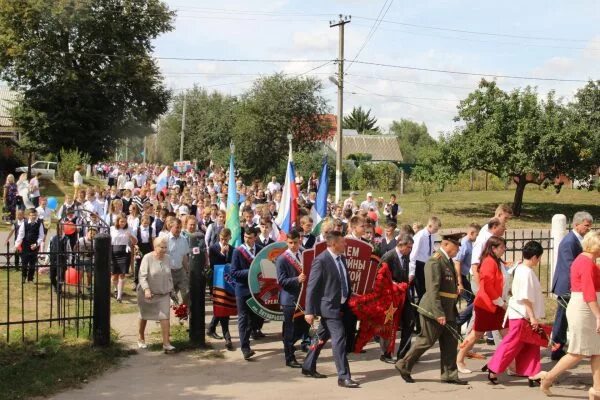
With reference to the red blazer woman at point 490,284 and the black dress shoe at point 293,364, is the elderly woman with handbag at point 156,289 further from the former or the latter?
the red blazer woman at point 490,284

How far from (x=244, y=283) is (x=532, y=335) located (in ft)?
11.7

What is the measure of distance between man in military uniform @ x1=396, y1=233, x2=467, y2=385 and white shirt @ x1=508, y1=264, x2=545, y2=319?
0.63m

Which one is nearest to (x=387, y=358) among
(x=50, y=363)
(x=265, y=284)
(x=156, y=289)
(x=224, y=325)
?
(x=265, y=284)

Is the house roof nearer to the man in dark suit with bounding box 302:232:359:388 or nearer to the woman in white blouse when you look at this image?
the woman in white blouse

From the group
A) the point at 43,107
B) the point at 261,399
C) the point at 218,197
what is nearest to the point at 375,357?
the point at 261,399

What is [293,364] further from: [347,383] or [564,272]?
[564,272]

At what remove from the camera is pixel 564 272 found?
9.10 m

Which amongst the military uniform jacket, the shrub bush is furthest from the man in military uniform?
the shrub bush

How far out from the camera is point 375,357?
374 inches

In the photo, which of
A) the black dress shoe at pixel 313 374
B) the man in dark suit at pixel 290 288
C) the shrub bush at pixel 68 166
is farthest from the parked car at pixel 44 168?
the black dress shoe at pixel 313 374

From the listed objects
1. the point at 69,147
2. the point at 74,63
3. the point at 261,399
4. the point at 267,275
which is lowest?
the point at 261,399

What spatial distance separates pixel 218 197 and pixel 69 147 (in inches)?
966

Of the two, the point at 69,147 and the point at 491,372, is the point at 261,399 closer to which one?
the point at 491,372

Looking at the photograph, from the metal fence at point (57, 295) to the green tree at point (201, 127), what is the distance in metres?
39.9
